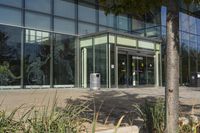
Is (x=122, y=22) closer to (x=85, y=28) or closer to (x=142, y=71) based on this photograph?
(x=85, y=28)

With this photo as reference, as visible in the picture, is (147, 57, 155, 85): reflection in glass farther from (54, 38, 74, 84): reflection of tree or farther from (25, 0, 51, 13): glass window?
(25, 0, 51, 13): glass window

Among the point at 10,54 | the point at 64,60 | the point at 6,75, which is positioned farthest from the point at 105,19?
the point at 6,75

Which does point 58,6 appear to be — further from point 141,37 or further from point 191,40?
point 191,40

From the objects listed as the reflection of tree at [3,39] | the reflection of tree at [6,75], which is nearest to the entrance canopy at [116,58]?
the reflection of tree at [6,75]

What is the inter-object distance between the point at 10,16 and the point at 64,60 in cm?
511

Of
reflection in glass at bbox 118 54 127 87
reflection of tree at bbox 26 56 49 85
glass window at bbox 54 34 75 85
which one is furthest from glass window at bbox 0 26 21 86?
reflection in glass at bbox 118 54 127 87

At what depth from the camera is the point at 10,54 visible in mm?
21250

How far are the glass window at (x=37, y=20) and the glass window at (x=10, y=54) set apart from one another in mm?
964

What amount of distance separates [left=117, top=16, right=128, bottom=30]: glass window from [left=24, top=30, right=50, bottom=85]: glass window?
6.76m

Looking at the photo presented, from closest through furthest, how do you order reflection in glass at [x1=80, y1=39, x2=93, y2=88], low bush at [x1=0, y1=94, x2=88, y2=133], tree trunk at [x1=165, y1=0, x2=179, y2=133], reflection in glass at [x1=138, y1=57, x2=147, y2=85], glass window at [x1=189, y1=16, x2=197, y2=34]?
low bush at [x1=0, y1=94, x2=88, y2=133] → tree trunk at [x1=165, y1=0, x2=179, y2=133] → reflection in glass at [x1=80, y1=39, x2=93, y2=88] → reflection in glass at [x1=138, y1=57, x2=147, y2=85] → glass window at [x1=189, y1=16, x2=197, y2=34]

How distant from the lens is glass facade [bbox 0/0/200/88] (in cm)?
2145

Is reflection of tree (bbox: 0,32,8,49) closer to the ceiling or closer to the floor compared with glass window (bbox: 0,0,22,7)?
closer to the floor

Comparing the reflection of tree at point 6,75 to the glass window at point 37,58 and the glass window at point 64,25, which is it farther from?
the glass window at point 64,25

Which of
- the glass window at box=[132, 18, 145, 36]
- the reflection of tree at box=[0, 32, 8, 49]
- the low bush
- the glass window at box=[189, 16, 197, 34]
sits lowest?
the low bush
